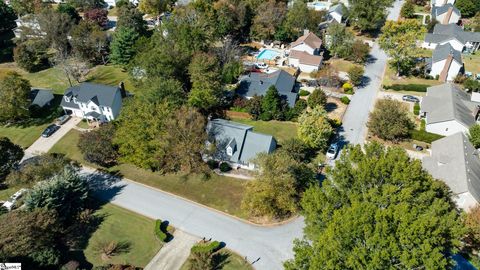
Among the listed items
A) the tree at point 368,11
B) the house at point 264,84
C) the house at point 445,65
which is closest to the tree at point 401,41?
the house at point 445,65

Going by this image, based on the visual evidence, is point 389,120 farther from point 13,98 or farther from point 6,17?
point 6,17

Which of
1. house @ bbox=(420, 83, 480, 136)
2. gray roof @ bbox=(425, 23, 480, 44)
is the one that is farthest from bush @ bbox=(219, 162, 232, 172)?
gray roof @ bbox=(425, 23, 480, 44)

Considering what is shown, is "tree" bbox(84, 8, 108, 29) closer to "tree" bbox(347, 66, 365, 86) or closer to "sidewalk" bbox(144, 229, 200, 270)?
"tree" bbox(347, 66, 365, 86)

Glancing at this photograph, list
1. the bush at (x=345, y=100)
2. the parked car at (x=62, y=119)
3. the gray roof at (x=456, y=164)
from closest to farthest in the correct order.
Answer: the gray roof at (x=456, y=164) < the parked car at (x=62, y=119) < the bush at (x=345, y=100)

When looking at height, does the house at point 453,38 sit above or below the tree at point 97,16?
above

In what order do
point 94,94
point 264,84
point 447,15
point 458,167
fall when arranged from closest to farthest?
point 458,167
point 94,94
point 264,84
point 447,15

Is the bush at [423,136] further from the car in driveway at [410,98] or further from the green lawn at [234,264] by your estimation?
the green lawn at [234,264]

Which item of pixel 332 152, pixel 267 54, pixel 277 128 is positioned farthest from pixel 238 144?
pixel 267 54

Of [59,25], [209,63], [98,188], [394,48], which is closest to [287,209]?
[98,188]

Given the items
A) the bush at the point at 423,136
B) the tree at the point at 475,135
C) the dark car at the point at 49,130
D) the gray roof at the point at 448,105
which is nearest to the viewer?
the tree at the point at 475,135
